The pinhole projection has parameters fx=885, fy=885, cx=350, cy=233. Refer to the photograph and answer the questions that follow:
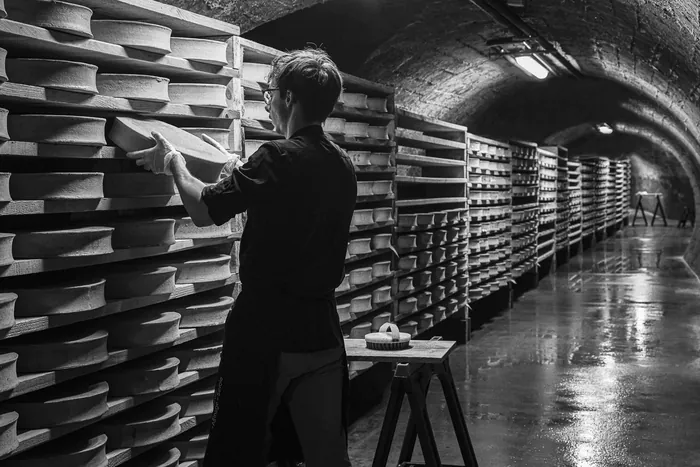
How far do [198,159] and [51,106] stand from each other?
1.76ft

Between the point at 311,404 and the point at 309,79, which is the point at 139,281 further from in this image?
the point at 309,79

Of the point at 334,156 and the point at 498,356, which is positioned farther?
the point at 498,356

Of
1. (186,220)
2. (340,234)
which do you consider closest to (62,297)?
(186,220)

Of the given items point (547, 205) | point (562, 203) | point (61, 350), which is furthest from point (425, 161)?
point (562, 203)

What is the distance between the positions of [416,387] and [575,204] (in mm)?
16096

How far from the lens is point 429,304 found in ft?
23.8

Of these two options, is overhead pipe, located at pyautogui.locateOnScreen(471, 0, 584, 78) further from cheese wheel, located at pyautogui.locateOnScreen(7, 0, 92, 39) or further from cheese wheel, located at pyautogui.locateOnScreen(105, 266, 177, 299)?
Answer: cheese wheel, located at pyautogui.locateOnScreen(7, 0, 92, 39)

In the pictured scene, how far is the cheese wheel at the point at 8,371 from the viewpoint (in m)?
2.69

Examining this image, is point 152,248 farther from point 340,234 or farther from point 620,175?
point 620,175

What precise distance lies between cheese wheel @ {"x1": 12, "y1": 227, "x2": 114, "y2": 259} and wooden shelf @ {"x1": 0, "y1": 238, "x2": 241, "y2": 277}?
2cm

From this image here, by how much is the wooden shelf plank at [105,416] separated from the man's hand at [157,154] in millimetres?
854

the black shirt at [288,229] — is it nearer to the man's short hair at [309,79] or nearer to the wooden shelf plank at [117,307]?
the man's short hair at [309,79]

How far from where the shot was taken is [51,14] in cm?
288

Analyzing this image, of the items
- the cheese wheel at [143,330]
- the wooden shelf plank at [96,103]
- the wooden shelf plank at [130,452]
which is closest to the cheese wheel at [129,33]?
the wooden shelf plank at [96,103]
